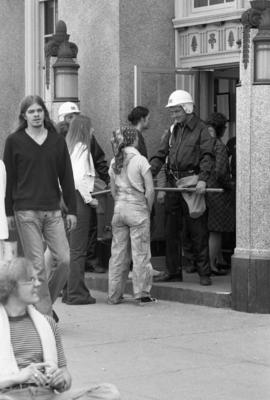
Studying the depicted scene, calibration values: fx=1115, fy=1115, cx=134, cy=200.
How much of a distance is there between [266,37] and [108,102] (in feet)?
10.6

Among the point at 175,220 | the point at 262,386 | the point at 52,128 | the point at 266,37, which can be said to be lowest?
the point at 262,386

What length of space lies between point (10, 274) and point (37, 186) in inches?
151

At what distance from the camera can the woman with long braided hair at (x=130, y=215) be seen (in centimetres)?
1083

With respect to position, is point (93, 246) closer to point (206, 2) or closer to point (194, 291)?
point (194, 291)

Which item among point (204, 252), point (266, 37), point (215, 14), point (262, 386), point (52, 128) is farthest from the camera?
point (215, 14)

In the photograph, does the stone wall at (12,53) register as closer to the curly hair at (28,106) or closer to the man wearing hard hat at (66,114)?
the man wearing hard hat at (66,114)

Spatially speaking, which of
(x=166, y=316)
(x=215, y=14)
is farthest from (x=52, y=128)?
(x=215, y=14)

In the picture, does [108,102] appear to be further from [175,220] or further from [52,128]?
[52,128]

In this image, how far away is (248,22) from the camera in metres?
10.3

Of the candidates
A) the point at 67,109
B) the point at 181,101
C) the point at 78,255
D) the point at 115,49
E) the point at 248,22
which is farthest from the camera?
the point at 115,49

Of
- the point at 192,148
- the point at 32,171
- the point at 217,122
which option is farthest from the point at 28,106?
the point at 217,122

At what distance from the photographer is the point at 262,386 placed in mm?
7410

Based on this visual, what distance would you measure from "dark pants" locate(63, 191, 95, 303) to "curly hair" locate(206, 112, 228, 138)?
77.9 inches

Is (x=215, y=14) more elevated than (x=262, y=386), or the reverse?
(x=215, y=14)
